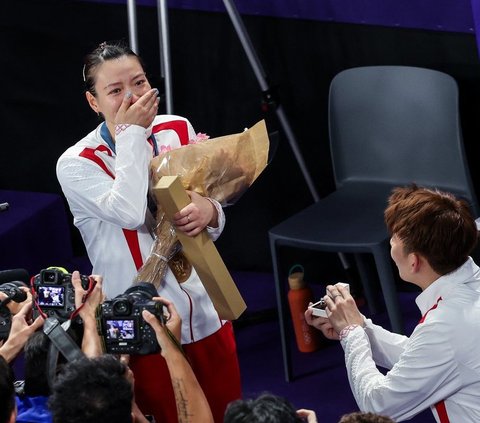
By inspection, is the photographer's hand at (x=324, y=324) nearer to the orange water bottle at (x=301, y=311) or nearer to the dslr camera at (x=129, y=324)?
the dslr camera at (x=129, y=324)

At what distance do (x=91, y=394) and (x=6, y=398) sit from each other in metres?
0.22

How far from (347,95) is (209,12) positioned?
92 cm

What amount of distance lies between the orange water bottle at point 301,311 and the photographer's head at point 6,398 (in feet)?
7.41

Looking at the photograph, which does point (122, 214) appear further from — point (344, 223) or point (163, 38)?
point (163, 38)

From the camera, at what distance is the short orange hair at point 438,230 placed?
3023 mm

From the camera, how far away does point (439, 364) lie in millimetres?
2953

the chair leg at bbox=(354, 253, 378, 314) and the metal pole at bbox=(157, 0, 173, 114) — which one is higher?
the metal pole at bbox=(157, 0, 173, 114)

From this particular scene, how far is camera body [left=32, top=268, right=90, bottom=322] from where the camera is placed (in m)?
3.05

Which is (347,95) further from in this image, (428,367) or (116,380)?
(116,380)

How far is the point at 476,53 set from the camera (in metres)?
4.77

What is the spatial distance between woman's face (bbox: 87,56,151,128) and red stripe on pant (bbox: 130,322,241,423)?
70 cm

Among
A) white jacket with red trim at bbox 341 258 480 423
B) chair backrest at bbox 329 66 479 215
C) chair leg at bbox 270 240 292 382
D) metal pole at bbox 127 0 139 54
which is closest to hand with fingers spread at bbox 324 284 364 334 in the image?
white jacket with red trim at bbox 341 258 480 423

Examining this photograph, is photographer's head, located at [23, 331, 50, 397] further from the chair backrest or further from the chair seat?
the chair backrest

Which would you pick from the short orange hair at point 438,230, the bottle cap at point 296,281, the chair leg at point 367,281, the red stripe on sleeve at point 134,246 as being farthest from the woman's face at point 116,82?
the chair leg at point 367,281
